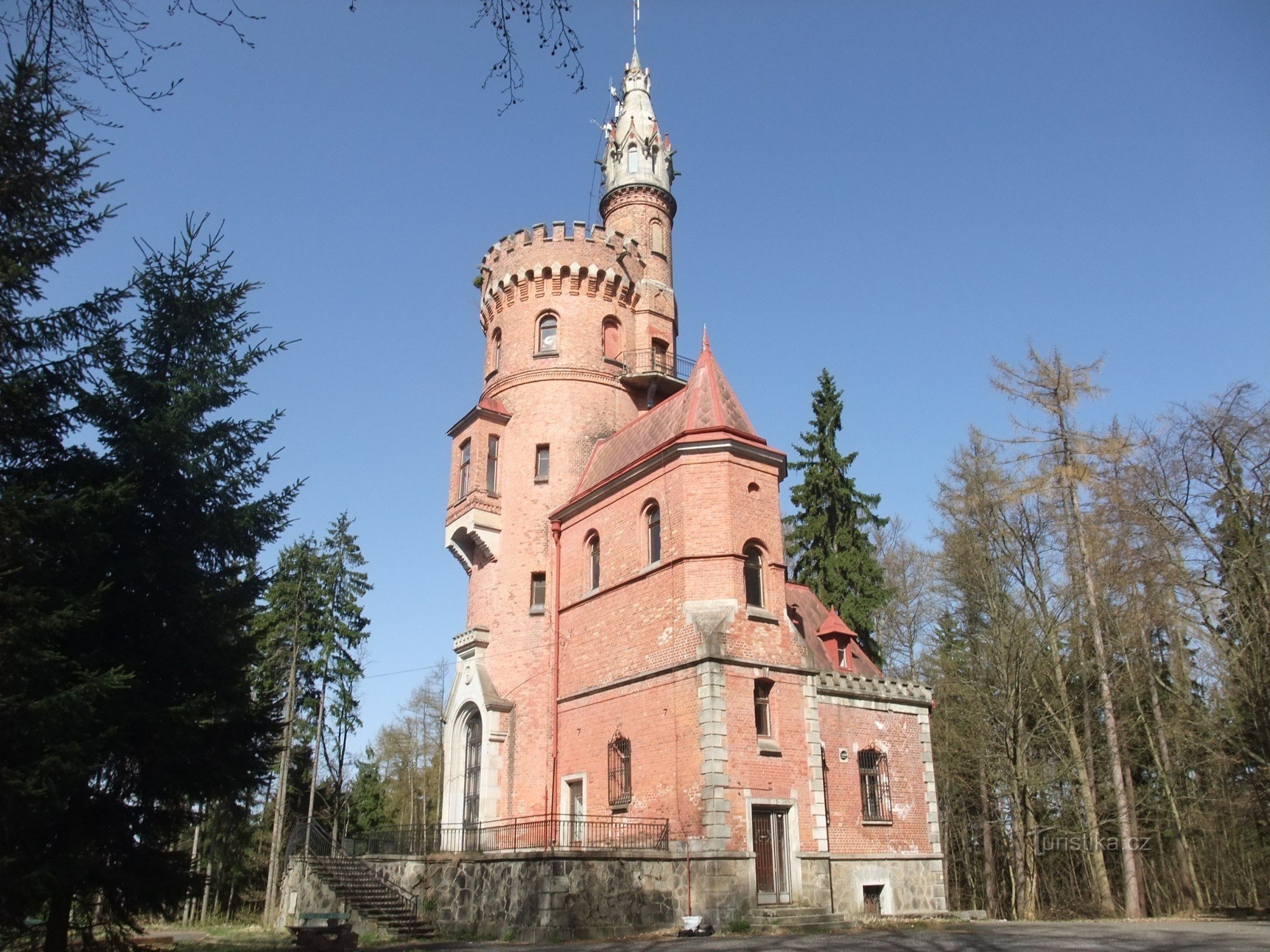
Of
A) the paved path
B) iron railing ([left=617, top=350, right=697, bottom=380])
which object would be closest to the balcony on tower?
iron railing ([left=617, top=350, right=697, bottom=380])

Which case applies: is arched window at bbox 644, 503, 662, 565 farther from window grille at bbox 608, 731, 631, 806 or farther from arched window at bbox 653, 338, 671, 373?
arched window at bbox 653, 338, 671, 373

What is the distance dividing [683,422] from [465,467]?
786 cm

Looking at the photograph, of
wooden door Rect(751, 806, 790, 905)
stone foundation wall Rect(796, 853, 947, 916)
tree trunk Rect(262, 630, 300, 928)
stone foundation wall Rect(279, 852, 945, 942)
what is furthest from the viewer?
tree trunk Rect(262, 630, 300, 928)

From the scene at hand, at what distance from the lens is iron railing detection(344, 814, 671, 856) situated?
19.3 metres

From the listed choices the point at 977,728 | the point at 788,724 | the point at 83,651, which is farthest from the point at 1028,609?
the point at 83,651

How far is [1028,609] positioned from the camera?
28391mm

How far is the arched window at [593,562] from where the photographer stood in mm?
24391

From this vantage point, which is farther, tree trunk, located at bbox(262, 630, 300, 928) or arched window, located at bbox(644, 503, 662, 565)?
tree trunk, located at bbox(262, 630, 300, 928)

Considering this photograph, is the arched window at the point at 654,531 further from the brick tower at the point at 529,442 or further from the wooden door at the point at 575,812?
the wooden door at the point at 575,812

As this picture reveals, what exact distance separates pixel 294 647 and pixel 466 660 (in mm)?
10840

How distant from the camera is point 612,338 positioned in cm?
2906

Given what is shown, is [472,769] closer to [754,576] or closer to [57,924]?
[754,576]

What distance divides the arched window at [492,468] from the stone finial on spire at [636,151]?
11.4 metres

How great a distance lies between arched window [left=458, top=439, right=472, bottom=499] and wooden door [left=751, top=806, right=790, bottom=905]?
12.5m
